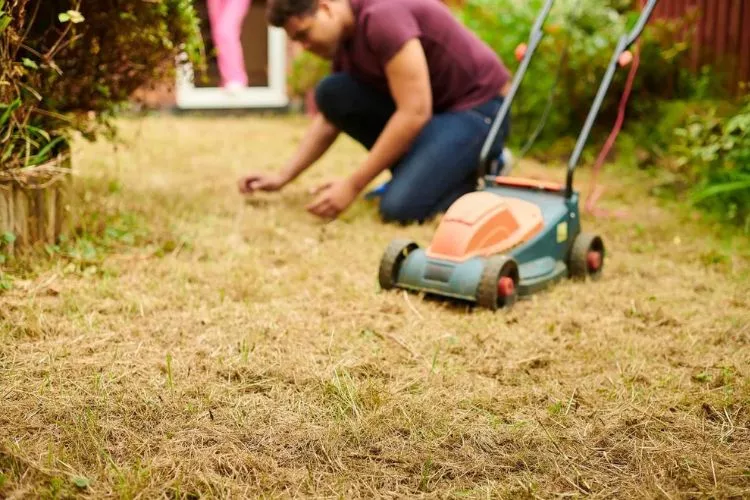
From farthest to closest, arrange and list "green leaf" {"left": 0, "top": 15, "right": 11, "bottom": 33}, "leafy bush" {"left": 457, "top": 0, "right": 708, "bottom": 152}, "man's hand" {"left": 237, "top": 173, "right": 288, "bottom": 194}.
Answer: "leafy bush" {"left": 457, "top": 0, "right": 708, "bottom": 152} < "man's hand" {"left": 237, "top": 173, "right": 288, "bottom": 194} < "green leaf" {"left": 0, "top": 15, "right": 11, "bottom": 33}

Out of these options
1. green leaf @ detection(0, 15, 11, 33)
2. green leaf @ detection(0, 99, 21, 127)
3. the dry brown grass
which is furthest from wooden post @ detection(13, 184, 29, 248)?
green leaf @ detection(0, 15, 11, 33)

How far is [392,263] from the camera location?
8.71 feet

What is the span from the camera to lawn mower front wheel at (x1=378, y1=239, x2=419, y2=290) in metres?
2.66

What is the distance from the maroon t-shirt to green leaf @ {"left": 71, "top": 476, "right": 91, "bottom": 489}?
2.29 metres

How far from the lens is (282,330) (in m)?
2.32

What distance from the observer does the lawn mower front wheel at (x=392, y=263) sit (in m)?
2.66

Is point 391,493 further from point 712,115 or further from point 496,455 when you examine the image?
point 712,115

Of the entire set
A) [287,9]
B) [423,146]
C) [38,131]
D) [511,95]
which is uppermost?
[287,9]

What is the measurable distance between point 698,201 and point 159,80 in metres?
2.45

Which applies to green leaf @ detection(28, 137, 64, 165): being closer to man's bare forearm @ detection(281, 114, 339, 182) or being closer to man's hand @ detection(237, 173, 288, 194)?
man's hand @ detection(237, 173, 288, 194)

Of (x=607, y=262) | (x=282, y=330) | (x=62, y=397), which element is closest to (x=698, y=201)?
(x=607, y=262)

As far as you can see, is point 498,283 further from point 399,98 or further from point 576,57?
point 576,57

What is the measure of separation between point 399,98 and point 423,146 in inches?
14.7

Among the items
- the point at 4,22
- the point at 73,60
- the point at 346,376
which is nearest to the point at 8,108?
the point at 4,22
